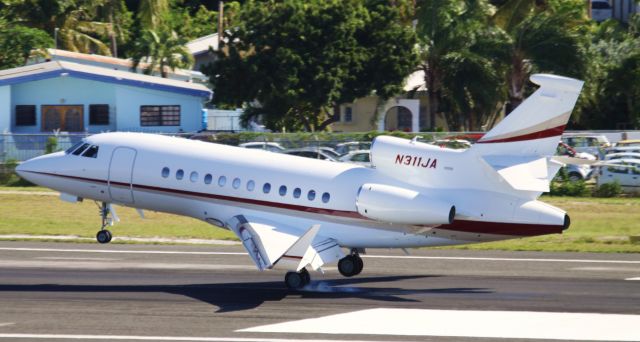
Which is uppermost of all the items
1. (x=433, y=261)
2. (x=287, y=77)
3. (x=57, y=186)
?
(x=287, y=77)

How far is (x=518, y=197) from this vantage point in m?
21.5

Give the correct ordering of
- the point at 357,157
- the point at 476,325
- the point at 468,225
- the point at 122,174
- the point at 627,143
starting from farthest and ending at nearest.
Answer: the point at 627,143 < the point at 357,157 < the point at 122,174 < the point at 468,225 < the point at 476,325

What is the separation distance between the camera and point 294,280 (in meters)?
22.4

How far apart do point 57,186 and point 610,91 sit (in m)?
43.5

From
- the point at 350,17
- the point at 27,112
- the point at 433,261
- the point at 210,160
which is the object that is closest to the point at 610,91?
the point at 350,17

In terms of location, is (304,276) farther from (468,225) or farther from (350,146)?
(350,146)

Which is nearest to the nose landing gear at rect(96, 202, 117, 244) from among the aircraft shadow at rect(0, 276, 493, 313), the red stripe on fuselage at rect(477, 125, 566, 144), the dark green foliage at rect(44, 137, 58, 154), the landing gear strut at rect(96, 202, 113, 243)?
the landing gear strut at rect(96, 202, 113, 243)

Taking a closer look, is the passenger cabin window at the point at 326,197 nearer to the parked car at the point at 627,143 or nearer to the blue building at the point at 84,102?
the parked car at the point at 627,143

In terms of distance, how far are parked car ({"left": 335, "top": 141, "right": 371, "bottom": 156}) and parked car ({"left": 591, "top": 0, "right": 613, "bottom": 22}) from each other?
56638 mm

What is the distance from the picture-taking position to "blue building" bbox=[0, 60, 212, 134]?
55.3 metres

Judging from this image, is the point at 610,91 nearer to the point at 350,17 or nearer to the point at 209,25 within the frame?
the point at 350,17

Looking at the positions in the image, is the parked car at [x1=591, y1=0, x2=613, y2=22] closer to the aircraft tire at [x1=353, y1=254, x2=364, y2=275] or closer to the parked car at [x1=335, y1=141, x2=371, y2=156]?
the parked car at [x1=335, y1=141, x2=371, y2=156]

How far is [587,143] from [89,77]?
25.6m

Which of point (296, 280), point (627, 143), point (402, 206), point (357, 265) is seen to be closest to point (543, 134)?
point (402, 206)
